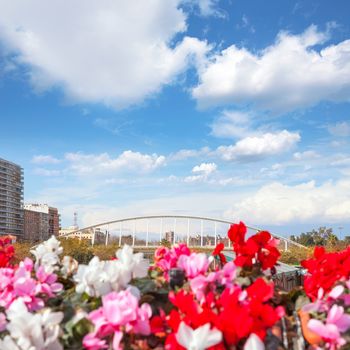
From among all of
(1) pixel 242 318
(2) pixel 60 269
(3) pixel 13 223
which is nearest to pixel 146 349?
(1) pixel 242 318

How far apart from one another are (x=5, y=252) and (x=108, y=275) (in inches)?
51.0

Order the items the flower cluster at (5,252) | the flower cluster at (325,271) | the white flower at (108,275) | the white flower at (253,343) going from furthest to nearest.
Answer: the flower cluster at (5,252) → the flower cluster at (325,271) → the white flower at (108,275) → the white flower at (253,343)

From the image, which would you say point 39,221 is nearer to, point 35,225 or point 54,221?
point 35,225

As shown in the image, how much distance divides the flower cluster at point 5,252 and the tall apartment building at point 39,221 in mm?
107846

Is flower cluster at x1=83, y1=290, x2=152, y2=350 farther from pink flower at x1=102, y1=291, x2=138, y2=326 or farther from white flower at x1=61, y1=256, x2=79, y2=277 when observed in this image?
white flower at x1=61, y1=256, x2=79, y2=277

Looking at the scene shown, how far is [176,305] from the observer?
1.49 m

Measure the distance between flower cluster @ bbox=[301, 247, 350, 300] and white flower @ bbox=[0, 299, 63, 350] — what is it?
3.10 feet

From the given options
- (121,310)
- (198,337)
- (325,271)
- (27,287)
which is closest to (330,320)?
(325,271)

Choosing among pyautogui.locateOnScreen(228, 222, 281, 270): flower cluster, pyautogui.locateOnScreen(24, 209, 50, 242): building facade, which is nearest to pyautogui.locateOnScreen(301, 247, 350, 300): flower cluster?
pyautogui.locateOnScreen(228, 222, 281, 270): flower cluster

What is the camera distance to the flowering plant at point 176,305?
1409mm

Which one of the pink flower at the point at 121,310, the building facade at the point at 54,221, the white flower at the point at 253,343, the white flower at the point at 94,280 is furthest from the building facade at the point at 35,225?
the white flower at the point at 253,343

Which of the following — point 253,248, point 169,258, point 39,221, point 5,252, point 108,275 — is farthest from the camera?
point 39,221

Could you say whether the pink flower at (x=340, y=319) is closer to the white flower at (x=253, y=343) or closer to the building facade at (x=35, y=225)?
the white flower at (x=253, y=343)

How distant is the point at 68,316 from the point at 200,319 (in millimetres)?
538
